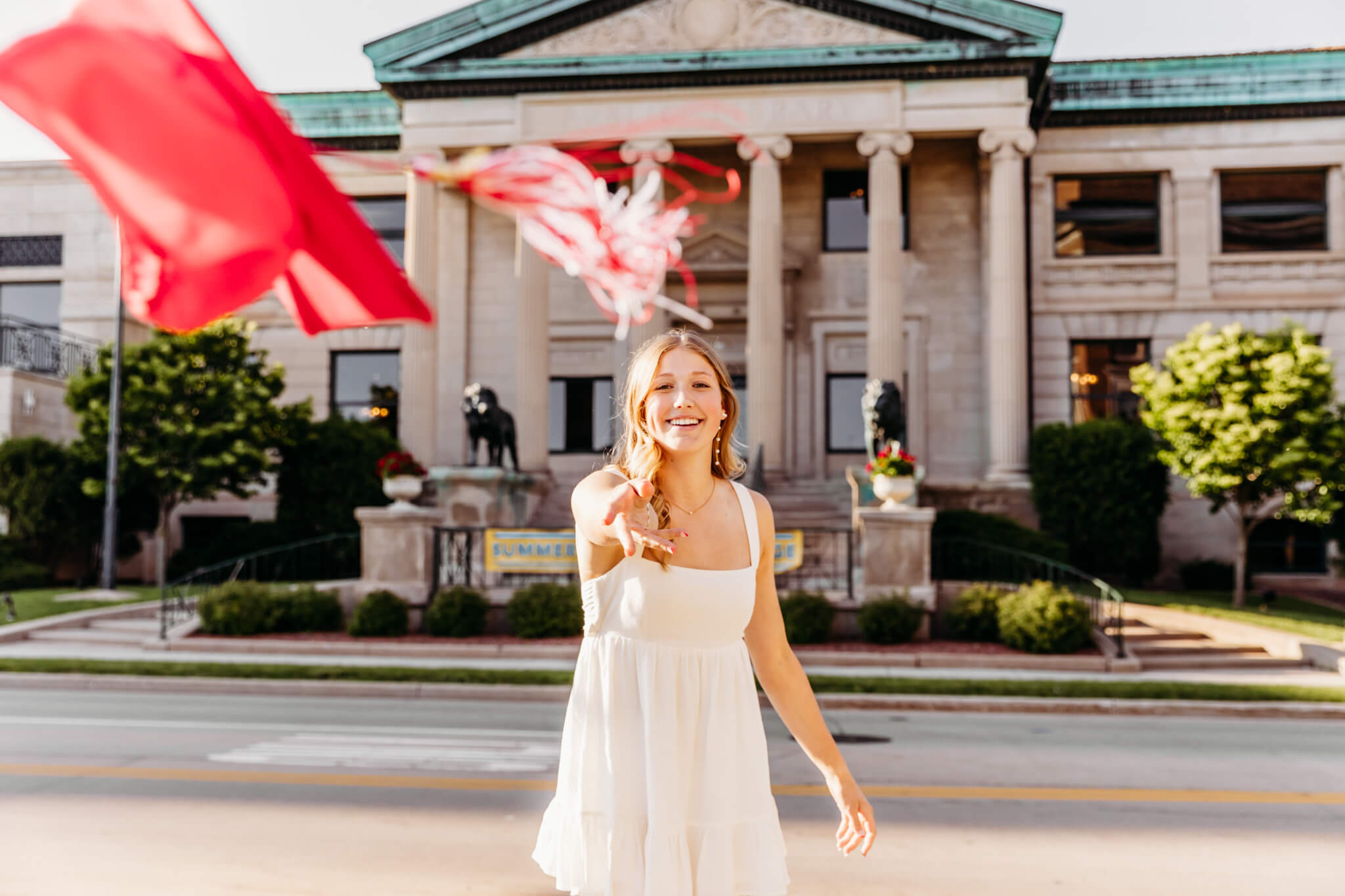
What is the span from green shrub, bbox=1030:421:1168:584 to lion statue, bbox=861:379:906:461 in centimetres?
749

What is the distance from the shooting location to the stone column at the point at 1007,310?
28312 mm

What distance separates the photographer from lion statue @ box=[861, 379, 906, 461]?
21.5 m

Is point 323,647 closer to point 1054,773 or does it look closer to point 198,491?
point 198,491

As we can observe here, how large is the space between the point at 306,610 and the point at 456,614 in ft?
9.46

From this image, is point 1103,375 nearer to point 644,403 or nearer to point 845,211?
point 845,211

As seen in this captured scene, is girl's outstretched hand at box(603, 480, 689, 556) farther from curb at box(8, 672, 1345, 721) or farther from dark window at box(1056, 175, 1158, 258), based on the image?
dark window at box(1056, 175, 1158, 258)

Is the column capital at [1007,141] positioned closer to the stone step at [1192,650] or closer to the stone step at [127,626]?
the stone step at [1192,650]

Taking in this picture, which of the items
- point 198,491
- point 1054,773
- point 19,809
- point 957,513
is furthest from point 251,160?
point 198,491

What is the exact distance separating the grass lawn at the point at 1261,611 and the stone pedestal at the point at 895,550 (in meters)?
5.93

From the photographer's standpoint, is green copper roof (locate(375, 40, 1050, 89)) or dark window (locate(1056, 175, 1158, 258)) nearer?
green copper roof (locate(375, 40, 1050, 89))

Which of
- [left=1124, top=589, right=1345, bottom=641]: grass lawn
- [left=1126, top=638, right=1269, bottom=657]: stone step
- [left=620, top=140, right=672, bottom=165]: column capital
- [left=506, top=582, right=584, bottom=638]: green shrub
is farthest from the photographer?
[left=620, top=140, right=672, bottom=165]: column capital

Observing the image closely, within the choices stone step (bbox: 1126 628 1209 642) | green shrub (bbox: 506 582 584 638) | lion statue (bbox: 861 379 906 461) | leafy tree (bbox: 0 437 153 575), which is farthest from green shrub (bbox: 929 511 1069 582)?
leafy tree (bbox: 0 437 153 575)

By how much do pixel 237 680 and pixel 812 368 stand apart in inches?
816

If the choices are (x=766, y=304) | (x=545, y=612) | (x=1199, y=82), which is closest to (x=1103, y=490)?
(x=766, y=304)
